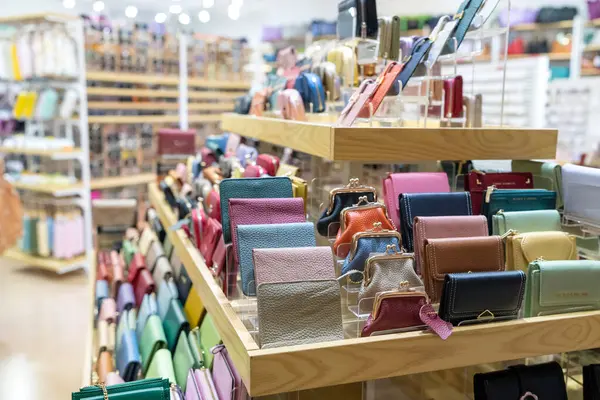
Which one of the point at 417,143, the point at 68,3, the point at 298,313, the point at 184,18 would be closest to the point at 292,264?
the point at 298,313

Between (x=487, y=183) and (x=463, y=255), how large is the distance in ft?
1.70

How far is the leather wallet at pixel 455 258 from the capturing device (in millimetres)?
1537

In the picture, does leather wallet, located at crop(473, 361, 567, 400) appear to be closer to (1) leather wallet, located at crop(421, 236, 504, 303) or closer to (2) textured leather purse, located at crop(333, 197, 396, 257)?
(1) leather wallet, located at crop(421, 236, 504, 303)

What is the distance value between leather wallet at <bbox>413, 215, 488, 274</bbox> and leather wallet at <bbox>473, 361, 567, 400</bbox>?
1.16ft

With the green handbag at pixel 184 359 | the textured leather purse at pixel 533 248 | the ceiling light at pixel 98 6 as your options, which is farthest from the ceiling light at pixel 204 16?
the textured leather purse at pixel 533 248

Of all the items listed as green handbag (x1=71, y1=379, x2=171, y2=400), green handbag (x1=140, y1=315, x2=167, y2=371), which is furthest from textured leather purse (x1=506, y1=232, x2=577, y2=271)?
green handbag (x1=140, y1=315, x2=167, y2=371)

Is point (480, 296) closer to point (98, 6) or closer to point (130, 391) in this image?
point (130, 391)

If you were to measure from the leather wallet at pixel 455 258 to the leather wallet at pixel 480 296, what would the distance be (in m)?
0.09

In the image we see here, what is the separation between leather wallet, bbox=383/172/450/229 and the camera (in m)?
1.84

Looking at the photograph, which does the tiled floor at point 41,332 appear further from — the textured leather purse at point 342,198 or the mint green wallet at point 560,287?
the mint green wallet at point 560,287

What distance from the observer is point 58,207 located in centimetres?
→ 552

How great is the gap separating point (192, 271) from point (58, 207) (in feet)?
12.6

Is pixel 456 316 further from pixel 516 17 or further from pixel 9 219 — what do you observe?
pixel 516 17

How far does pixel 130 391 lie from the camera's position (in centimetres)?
150
